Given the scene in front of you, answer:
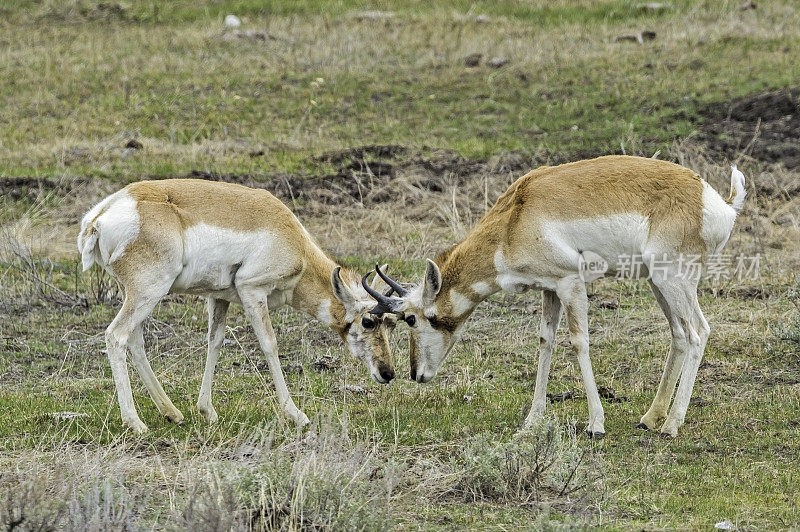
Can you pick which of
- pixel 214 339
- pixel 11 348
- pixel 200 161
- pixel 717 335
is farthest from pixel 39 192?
pixel 717 335

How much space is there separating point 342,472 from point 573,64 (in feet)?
59.1

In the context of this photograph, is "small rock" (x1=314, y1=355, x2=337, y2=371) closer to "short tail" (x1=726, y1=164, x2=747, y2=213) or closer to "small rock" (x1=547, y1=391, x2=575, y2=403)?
"small rock" (x1=547, y1=391, x2=575, y2=403)

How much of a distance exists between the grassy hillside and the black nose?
32cm

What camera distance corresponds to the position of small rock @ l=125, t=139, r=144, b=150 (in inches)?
759

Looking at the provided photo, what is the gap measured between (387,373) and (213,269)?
6.26 feet

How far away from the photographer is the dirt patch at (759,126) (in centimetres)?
1745

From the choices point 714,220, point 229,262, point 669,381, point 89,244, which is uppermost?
point 714,220

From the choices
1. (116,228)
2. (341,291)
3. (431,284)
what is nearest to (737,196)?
(431,284)

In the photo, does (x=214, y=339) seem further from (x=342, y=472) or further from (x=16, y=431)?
Result: (x=342, y=472)

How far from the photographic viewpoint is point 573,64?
899 inches

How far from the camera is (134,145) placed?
1934 centimetres

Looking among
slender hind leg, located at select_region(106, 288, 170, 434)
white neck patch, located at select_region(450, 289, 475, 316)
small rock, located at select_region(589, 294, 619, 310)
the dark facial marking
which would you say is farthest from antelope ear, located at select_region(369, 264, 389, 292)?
small rock, located at select_region(589, 294, 619, 310)

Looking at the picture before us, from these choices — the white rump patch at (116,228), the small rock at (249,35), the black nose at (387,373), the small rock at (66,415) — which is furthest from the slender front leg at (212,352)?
the small rock at (249,35)

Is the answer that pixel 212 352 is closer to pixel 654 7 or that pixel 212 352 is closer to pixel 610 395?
pixel 610 395
